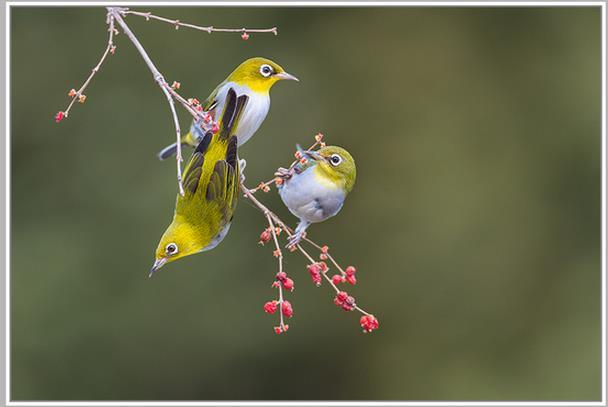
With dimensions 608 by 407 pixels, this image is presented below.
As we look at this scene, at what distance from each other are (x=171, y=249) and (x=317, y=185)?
0.46 meters

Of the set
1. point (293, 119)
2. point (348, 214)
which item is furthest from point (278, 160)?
point (348, 214)

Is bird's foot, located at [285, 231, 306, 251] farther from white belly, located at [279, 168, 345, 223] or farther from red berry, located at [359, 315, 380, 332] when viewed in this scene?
red berry, located at [359, 315, 380, 332]

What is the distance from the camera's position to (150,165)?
6020 mm

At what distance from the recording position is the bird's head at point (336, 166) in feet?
7.13

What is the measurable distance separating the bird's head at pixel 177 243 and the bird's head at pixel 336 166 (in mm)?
→ 420

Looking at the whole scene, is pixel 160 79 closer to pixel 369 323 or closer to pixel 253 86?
pixel 253 86

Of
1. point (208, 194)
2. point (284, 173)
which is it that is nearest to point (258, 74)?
point (284, 173)

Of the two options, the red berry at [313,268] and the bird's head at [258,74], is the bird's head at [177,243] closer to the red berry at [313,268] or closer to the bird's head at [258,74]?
the red berry at [313,268]

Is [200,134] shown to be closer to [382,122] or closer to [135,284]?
[135,284]

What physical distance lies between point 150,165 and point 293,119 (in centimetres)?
122

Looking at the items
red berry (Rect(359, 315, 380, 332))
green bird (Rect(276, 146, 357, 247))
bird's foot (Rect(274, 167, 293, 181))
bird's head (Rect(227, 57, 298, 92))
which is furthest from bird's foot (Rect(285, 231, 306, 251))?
bird's head (Rect(227, 57, 298, 92))

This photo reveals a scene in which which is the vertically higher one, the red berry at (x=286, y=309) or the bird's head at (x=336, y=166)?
the bird's head at (x=336, y=166)

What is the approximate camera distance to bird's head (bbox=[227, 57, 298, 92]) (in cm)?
221

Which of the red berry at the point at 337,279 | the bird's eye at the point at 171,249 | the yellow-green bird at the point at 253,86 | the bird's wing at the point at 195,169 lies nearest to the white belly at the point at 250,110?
the yellow-green bird at the point at 253,86
